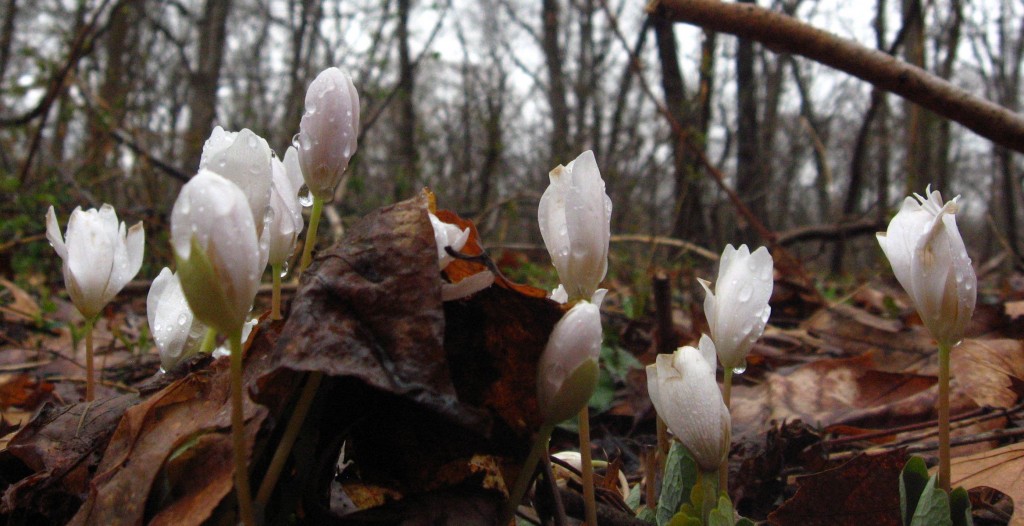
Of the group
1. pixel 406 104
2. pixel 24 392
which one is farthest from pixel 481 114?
pixel 24 392

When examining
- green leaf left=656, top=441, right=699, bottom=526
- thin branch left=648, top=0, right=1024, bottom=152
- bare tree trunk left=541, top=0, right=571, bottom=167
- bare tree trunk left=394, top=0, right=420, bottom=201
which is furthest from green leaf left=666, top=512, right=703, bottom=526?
bare tree trunk left=541, top=0, right=571, bottom=167

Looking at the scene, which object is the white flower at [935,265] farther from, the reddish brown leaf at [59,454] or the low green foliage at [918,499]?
the reddish brown leaf at [59,454]

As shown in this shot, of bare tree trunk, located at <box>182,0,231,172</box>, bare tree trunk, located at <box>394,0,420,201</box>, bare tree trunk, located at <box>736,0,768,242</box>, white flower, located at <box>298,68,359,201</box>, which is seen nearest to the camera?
white flower, located at <box>298,68,359,201</box>

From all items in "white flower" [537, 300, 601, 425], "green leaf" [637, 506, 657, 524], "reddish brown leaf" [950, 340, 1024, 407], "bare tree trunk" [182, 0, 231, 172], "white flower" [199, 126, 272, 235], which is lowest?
"green leaf" [637, 506, 657, 524]

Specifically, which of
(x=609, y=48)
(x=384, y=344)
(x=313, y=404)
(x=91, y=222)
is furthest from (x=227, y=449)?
(x=609, y=48)

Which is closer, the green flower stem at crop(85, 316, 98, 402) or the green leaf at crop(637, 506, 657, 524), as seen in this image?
the green leaf at crop(637, 506, 657, 524)

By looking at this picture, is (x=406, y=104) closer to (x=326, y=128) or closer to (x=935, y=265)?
(x=326, y=128)

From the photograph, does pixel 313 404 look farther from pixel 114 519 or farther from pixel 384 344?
pixel 114 519

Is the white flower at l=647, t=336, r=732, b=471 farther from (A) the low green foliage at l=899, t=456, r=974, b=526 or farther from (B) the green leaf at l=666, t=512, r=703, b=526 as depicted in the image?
(A) the low green foliage at l=899, t=456, r=974, b=526
